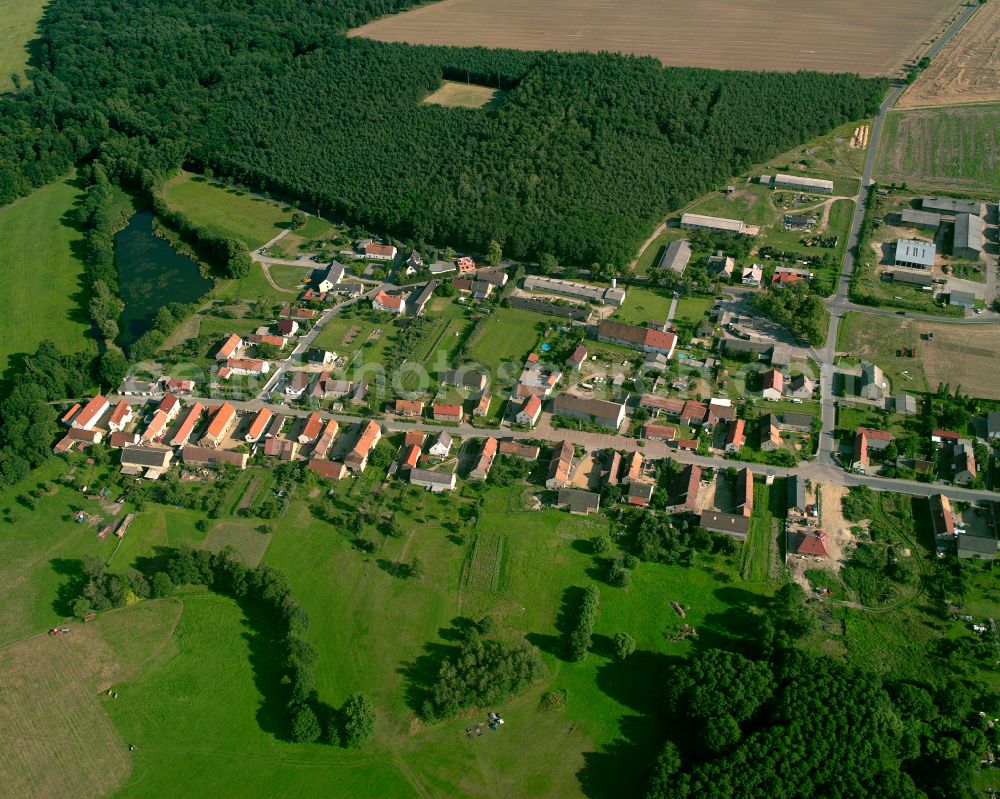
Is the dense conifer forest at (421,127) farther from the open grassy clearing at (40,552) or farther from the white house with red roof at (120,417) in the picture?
the open grassy clearing at (40,552)

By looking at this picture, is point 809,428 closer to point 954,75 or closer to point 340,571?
point 340,571

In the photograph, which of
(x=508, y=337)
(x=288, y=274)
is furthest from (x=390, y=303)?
(x=288, y=274)

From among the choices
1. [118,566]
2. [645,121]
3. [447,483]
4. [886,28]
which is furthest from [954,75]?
[118,566]

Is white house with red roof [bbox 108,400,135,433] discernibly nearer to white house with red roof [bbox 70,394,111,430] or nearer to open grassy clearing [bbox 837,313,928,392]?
white house with red roof [bbox 70,394,111,430]

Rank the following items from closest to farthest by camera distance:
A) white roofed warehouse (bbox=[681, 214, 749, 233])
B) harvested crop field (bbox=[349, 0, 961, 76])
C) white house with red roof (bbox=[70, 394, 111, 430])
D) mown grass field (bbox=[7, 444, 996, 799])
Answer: mown grass field (bbox=[7, 444, 996, 799]) → white house with red roof (bbox=[70, 394, 111, 430]) → white roofed warehouse (bbox=[681, 214, 749, 233]) → harvested crop field (bbox=[349, 0, 961, 76])

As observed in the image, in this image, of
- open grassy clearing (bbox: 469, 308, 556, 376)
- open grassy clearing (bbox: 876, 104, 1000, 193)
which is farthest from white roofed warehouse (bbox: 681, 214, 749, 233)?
open grassy clearing (bbox: 469, 308, 556, 376)

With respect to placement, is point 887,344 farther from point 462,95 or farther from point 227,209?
point 227,209
